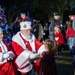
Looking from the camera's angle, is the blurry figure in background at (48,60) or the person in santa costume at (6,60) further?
the blurry figure in background at (48,60)

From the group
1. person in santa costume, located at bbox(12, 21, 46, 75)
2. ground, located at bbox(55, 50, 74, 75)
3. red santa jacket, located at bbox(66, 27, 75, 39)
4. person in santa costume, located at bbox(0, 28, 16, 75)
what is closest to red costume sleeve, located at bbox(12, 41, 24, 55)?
person in santa costume, located at bbox(12, 21, 46, 75)

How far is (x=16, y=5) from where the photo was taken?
4353 centimetres

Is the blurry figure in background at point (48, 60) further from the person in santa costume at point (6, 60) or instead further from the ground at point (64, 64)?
the ground at point (64, 64)

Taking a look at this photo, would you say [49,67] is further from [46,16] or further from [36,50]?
[46,16]

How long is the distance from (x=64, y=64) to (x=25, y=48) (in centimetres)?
535

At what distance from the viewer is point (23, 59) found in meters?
7.17

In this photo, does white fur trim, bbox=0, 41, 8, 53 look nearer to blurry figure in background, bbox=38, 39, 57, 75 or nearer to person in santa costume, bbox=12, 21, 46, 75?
person in santa costume, bbox=12, 21, 46, 75

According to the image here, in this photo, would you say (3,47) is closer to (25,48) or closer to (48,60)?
(25,48)

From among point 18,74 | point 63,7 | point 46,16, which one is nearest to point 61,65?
point 18,74

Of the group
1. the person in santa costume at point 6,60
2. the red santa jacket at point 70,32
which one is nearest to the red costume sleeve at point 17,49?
the person in santa costume at point 6,60

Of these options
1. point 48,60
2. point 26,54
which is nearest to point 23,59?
point 26,54

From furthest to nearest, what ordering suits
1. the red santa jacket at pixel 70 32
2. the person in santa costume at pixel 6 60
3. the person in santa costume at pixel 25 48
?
the red santa jacket at pixel 70 32
the person in santa costume at pixel 25 48
the person in santa costume at pixel 6 60

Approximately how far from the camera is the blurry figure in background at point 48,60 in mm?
7871

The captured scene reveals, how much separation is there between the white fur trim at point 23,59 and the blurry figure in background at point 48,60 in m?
0.73
